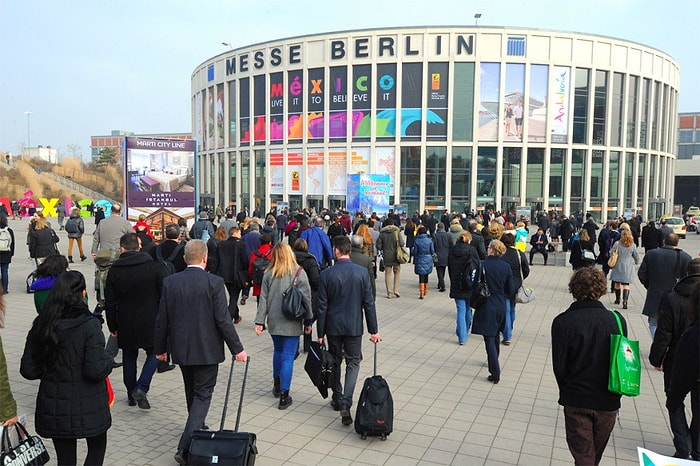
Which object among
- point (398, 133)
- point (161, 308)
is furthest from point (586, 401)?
point (398, 133)

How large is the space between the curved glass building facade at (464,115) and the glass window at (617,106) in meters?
0.09

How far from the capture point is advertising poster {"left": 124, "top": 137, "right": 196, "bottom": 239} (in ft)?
46.6

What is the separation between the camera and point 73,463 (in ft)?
12.3

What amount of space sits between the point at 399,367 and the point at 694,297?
4197mm

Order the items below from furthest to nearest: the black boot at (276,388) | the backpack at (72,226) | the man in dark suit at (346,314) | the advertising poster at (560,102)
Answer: the advertising poster at (560,102) → the backpack at (72,226) → the black boot at (276,388) → the man in dark suit at (346,314)

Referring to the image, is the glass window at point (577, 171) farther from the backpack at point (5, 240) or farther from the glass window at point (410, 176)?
the backpack at point (5, 240)

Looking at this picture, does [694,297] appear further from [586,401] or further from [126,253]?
[126,253]

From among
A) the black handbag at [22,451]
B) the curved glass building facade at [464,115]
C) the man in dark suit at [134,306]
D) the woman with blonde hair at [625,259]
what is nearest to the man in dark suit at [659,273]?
the woman with blonde hair at [625,259]

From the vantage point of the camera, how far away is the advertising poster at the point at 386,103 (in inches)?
1847

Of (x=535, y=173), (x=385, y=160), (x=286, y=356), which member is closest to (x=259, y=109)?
(x=385, y=160)

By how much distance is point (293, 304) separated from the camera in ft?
18.9

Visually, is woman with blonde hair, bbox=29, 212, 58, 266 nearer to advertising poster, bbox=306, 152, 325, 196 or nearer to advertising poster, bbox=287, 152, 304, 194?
advertising poster, bbox=306, 152, 325, 196

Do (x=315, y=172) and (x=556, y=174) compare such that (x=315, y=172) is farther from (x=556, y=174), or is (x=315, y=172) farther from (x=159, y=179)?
(x=159, y=179)

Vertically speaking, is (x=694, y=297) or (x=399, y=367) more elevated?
(x=694, y=297)
